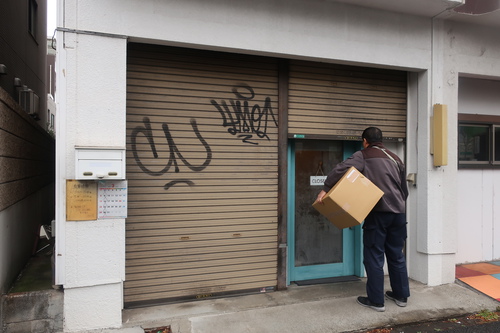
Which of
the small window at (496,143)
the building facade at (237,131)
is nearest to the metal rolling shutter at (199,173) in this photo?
the building facade at (237,131)

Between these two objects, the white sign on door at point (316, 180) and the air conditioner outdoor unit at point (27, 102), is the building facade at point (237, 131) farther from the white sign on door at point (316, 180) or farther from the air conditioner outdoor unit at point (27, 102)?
the air conditioner outdoor unit at point (27, 102)

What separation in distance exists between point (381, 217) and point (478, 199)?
9.60ft

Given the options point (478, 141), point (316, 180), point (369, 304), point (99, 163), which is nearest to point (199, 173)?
point (99, 163)

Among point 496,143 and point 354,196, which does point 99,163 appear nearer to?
point 354,196

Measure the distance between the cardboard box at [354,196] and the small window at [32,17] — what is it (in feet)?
25.6

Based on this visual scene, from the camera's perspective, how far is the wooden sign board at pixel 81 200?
10.7 ft

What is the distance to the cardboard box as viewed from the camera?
3510 mm

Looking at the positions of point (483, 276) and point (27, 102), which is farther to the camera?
point (27, 102)

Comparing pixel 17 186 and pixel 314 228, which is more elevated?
pixel 17 186

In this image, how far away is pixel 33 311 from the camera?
318cm

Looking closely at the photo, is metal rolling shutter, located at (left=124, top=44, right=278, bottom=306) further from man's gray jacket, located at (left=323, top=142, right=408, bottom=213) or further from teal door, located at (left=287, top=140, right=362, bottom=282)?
man's gray jacket, located at (left=323, top=142, right=408, bottom=213)

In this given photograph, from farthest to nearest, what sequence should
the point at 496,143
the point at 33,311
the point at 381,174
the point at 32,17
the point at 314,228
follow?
the point at 32,17 → the point at 496,143 → the point at 314,228 → the point at 381,174 → the point at 33,311

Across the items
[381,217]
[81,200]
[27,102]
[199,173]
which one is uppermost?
[27,102]

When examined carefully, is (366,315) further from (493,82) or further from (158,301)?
(493,82)
